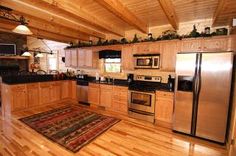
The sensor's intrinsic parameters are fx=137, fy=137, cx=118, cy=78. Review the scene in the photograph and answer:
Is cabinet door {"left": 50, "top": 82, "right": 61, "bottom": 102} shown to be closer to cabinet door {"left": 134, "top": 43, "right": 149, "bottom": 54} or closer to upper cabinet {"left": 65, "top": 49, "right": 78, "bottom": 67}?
upper cabinet {"left": 65, "top": 49, "right": 78, "bottom": 67}

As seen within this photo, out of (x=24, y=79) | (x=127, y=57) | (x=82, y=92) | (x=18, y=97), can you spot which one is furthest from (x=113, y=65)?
(x=18, y=97)

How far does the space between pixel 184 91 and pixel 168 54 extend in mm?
1101

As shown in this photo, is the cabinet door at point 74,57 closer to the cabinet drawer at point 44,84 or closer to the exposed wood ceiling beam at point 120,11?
the cabinet drawer at point 44,84

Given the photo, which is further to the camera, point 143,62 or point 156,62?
point 143,62

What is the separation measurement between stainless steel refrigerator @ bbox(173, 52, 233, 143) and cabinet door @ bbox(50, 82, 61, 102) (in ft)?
14.1

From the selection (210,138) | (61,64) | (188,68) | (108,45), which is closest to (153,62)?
(188,68)

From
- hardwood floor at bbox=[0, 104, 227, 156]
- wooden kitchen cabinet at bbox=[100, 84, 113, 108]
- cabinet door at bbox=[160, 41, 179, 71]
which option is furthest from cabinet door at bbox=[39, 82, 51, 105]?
cabinet door at bbox=[160, 41, 179, 71]

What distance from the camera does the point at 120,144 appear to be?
2748mm

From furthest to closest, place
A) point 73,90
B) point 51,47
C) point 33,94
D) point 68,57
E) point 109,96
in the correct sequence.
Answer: point 51,47 → point 68,57 → point 73,90 → point 33,94 → point 109,96

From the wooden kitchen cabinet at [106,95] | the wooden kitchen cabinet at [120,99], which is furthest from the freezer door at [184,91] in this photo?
the wooden kitchen cabinet at [106,95]

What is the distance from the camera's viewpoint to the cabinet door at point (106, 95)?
14.9 feet

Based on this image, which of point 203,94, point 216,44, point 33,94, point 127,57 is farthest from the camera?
point 33,94

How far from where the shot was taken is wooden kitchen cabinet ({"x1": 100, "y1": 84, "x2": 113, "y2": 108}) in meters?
4.55

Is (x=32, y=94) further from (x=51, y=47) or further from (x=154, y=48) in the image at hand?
(x=154, y=48)
